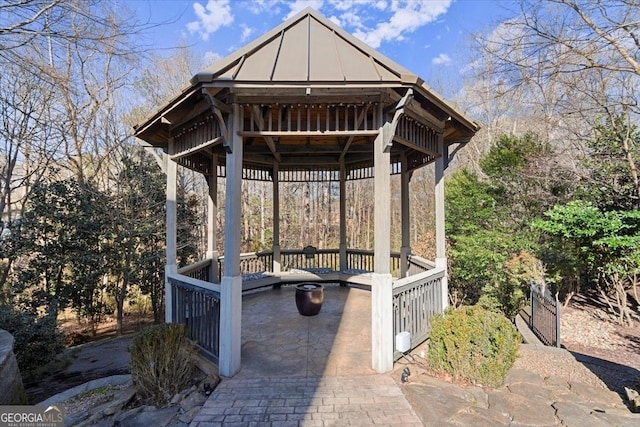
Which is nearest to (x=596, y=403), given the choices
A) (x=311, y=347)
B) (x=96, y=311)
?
(x=311, y=347)

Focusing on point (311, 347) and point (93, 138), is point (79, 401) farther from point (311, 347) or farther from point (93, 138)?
point (93, 138)

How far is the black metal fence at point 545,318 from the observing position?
564 cm

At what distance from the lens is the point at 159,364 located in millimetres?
3287

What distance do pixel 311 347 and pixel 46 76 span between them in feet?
21.0

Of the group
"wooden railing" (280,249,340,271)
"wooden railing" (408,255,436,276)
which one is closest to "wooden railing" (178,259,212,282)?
"wooden railing" (280,249,340,271)

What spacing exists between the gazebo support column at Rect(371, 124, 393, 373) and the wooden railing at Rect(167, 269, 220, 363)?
6.34ft

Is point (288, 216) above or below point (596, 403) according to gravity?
above

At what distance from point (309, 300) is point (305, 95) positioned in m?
3.57

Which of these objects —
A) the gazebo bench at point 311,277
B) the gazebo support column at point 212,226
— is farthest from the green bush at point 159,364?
the gazebo bench at point 311,277

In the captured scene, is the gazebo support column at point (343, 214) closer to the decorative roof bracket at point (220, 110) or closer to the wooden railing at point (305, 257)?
the wooden railing at point (305, 257)

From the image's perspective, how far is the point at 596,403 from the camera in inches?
132

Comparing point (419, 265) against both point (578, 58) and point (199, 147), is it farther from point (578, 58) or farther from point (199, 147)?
point (578, 58)

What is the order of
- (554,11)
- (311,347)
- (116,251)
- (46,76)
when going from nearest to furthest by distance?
(311,347) → (46,76) → (554,11) → (116,251)

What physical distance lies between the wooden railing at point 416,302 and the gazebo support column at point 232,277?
1.94m
